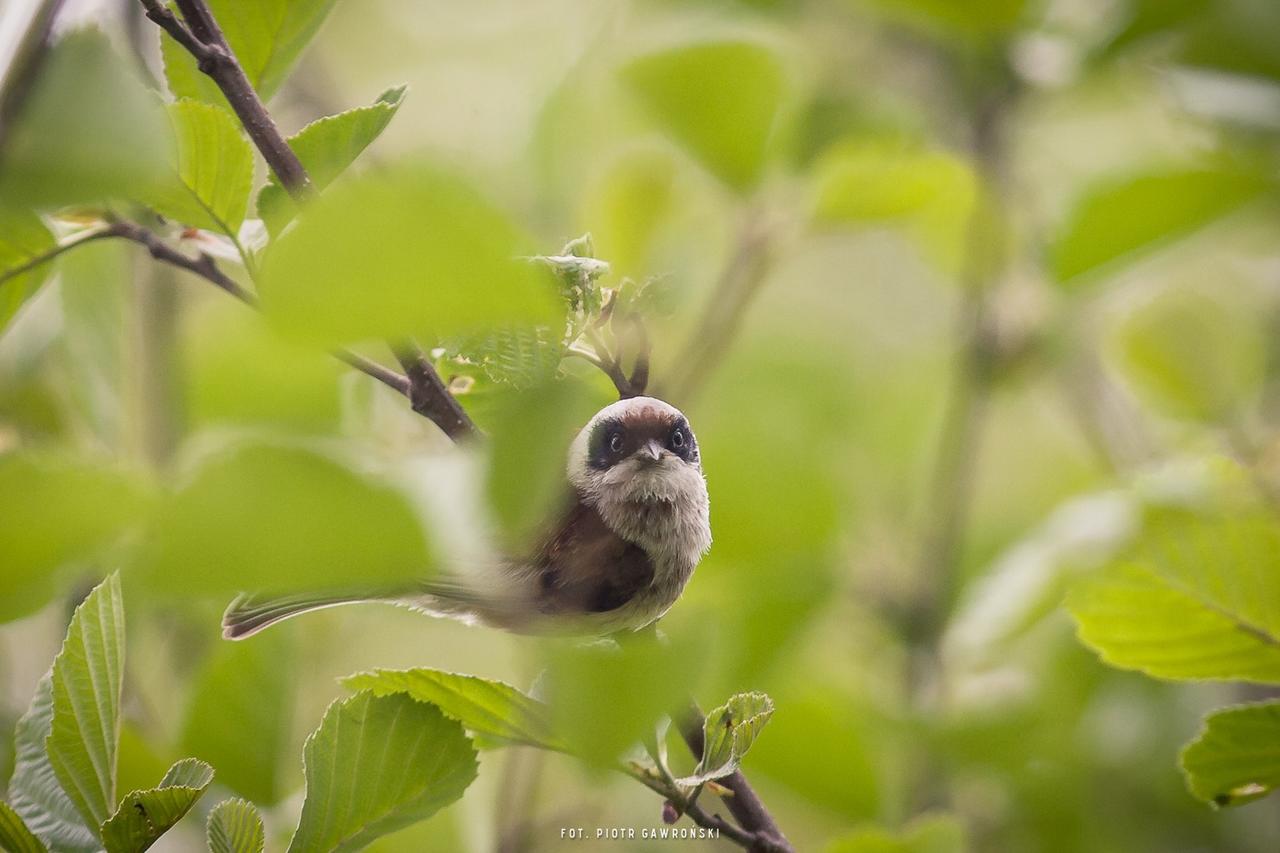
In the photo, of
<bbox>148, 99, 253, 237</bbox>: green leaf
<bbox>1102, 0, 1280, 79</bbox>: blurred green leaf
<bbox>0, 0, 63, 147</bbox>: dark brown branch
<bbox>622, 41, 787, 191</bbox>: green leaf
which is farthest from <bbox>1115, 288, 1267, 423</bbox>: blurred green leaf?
<bbox>0, 0, 63, 147</bbox>: dark brown branch

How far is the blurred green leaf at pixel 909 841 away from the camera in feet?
2.48

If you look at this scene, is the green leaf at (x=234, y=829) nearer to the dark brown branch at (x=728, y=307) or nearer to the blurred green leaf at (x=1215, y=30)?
the dark brown branch at (x=728, y=307)

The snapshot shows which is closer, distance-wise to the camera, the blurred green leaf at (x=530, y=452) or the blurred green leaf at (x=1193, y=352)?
the blurred green leaf at (x=530, y=452)

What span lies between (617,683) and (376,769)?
0.72 feet

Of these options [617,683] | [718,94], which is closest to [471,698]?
[617,683]

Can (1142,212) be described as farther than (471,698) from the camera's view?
Yes

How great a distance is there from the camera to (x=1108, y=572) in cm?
76

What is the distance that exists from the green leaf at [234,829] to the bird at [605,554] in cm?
12

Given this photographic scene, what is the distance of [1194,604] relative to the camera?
2.39 ft

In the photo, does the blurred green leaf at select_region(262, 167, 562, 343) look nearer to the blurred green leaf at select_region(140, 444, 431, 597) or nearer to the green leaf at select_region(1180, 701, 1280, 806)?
the blurred green leaf at select_region(140, 444, 431, 597)

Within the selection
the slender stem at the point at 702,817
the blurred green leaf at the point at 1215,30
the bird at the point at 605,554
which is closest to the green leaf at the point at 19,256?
the bird at the point at 605,554

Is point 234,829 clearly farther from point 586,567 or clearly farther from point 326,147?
point 326,147

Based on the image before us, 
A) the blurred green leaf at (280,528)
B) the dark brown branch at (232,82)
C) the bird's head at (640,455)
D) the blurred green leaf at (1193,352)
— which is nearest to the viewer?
the blurred green leaf at (280,528)

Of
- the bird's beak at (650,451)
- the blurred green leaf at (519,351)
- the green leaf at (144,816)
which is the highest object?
the blurred green leaf at (519,351)
